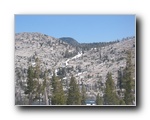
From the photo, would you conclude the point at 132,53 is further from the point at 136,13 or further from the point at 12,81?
the point at 12,81

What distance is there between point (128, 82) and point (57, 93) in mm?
945

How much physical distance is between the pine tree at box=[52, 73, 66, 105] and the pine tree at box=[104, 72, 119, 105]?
1.86 ft

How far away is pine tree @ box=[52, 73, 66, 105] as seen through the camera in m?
6.54

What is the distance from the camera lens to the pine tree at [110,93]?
21.4ft

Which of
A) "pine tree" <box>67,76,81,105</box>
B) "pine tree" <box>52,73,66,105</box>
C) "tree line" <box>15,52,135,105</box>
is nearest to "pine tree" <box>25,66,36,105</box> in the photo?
"tree line" <box>15,52,135,105</box>

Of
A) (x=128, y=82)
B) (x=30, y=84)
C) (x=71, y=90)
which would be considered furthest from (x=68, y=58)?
(x=128, y=82)

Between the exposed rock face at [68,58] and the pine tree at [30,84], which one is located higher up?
the exposed rock face at [68,58]

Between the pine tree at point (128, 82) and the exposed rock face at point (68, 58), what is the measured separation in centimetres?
6

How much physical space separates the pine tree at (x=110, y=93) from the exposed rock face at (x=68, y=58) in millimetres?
59

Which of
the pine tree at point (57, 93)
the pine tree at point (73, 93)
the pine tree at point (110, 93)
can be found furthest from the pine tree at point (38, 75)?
the pine tree at point (110, 93)

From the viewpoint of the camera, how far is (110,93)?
6531 millimetres

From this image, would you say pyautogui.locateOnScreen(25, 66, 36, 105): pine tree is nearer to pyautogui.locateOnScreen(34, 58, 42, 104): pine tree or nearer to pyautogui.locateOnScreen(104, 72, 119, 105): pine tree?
pyautogui.locateOnScreen(34, 58, 42, 104): pine tree

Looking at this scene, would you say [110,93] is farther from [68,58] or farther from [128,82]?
[68,58]

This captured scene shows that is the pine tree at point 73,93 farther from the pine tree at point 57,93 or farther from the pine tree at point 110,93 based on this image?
the pine tree at point 110,93
